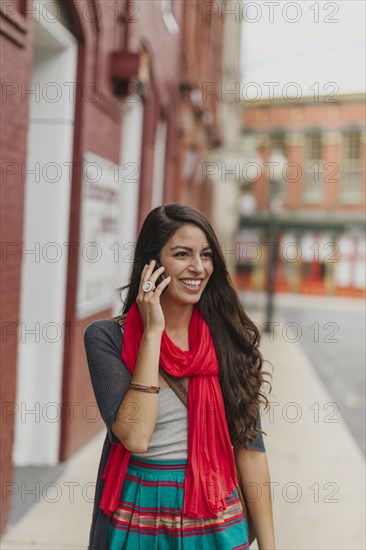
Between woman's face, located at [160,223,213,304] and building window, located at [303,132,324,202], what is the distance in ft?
111

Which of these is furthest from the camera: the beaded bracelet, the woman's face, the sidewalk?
the sidewalk

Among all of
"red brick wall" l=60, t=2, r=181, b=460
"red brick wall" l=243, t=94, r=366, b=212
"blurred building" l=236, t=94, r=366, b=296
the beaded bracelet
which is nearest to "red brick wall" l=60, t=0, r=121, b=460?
"red brick wall" l=60, t=2, r=181, b=460

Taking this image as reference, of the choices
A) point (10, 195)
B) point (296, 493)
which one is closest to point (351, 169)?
point (296, 493)

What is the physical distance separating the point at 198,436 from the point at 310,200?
1340 inches

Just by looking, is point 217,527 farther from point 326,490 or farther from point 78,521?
point 326,490

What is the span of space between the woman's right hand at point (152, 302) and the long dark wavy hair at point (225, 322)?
0.11 m

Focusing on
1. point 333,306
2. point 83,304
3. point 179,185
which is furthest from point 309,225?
point 83,304

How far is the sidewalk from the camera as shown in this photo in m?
4.61

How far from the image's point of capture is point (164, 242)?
2.35 m

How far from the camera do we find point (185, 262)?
2.35 metres

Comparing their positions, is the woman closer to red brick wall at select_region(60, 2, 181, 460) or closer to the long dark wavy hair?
the long dark wavy hair

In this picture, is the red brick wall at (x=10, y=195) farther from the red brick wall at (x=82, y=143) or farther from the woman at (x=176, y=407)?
the woman at (x=176, y=407)

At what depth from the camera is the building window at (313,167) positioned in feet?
116

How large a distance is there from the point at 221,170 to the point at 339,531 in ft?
42.1
